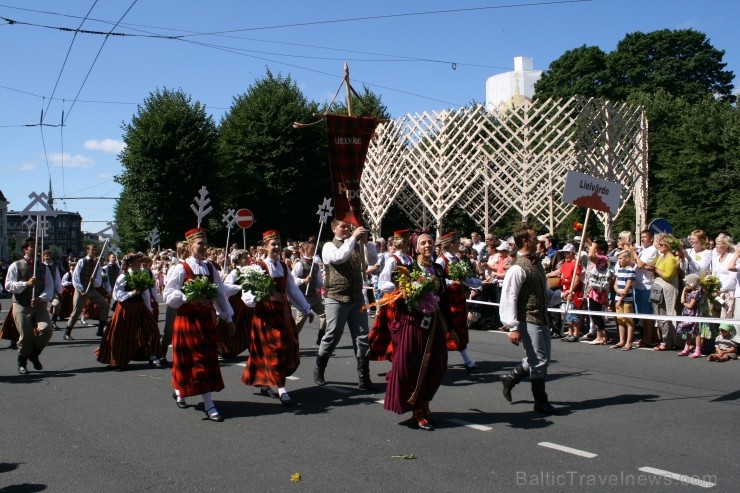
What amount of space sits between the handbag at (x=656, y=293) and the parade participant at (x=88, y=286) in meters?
10.5

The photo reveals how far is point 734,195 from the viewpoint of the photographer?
2973 centimetres

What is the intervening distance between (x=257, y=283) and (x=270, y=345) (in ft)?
2.34

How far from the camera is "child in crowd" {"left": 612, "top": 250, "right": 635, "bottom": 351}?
1209cm

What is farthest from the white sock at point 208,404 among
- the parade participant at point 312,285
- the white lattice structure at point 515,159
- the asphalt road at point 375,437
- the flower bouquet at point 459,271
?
the white lattice structure at point 515,159

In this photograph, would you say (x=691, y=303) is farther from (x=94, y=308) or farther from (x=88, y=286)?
(x=94, y=308)

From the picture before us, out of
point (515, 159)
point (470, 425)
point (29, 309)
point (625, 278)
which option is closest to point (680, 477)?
point (470, 425)

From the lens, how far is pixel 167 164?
35.7 meters

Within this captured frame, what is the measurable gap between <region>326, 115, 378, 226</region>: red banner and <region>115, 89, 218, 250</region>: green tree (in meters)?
27.6

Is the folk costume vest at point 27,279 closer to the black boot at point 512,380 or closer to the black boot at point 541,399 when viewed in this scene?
the black boot at point 512,380

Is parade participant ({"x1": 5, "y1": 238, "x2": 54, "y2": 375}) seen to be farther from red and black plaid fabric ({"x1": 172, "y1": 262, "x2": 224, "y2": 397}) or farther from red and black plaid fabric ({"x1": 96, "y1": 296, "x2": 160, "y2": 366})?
red and black plaid fabric ({"x1": 172, "y1": 262, "x2": 224, "y2": 397})

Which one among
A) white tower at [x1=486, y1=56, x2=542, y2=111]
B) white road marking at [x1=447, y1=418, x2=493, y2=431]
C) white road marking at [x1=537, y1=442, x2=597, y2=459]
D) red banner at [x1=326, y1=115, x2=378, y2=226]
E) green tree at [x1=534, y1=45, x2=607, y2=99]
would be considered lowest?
white road marking at [x1=537, y1=442, x2=597, y2=459]

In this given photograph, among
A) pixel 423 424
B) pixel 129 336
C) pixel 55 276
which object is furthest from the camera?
pixel 55 276

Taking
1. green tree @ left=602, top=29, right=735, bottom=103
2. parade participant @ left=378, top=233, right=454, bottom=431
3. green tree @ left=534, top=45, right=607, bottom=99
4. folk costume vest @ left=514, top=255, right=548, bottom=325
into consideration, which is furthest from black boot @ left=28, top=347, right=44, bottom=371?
green tree @ left=602, top=29, right=735, bottom=103

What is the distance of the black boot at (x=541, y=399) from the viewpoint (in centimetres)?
725
